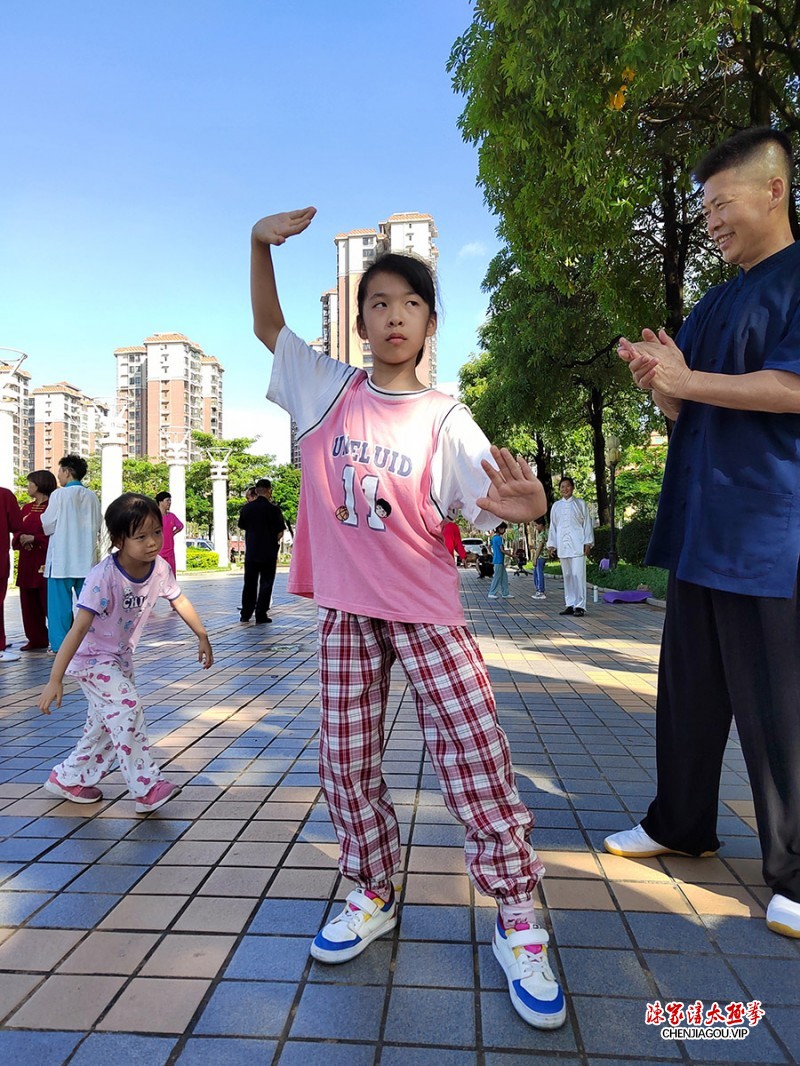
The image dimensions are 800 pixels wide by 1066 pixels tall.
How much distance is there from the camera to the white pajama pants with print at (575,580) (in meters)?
11.2

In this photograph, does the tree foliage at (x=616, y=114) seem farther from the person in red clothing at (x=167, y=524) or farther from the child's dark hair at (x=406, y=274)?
the person in red clothing at (x=167, y=524)

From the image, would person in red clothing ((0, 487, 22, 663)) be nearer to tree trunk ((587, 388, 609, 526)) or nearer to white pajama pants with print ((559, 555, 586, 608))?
white pajama pants with print ((559, 555, 586, 608))

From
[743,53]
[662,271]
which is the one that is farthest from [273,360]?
[662,271]

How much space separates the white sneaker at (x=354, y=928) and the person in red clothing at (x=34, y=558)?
235 inches

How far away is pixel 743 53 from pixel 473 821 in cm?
787

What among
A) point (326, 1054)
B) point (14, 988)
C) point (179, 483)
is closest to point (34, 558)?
point (14, 988)

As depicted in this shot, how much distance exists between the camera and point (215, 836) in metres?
2.76

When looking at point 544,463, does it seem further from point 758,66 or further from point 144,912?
point 144,912

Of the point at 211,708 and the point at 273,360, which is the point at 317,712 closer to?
the point at 211,708

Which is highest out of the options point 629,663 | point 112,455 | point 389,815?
point 112,455

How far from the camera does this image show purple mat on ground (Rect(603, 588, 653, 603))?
13.4 m

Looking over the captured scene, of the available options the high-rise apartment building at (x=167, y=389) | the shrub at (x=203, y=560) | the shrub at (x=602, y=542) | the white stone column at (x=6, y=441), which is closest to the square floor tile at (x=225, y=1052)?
the white stone column at (x=6, y=441)

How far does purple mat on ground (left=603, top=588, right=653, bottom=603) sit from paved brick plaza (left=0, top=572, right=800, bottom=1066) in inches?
381

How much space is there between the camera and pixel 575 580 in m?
11.2
